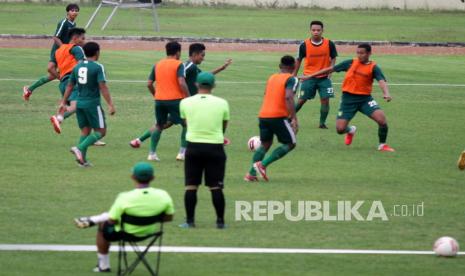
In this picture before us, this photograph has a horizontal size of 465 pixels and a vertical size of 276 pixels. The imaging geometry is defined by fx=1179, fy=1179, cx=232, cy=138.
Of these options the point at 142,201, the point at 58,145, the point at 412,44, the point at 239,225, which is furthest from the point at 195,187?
the point at 412,44

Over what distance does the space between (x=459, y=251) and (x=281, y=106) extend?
4602 mm

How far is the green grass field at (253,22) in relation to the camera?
5078cm

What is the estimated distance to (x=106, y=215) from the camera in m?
12.1

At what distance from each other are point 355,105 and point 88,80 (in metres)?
5.56

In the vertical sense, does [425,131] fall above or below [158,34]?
below

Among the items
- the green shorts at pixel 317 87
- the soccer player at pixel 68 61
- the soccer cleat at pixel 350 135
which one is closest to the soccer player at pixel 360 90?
the soccer cleat at pixel 350 135

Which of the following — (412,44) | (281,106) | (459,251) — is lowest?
(459,251)

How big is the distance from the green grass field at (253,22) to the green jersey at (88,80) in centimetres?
2909

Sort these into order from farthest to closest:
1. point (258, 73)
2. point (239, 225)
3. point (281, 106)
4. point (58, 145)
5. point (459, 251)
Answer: point (258, 73), point (58, 145), point (281, 106), point (239, 225), point (459, 251)

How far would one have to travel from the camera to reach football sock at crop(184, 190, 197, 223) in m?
14.7

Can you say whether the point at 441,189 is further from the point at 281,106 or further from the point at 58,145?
the point at 58,145

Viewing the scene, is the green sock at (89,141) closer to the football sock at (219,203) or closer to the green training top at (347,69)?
the football sock at (219,203)

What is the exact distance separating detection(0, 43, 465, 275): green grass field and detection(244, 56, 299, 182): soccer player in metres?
0.56

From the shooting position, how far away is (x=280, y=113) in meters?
18.1
